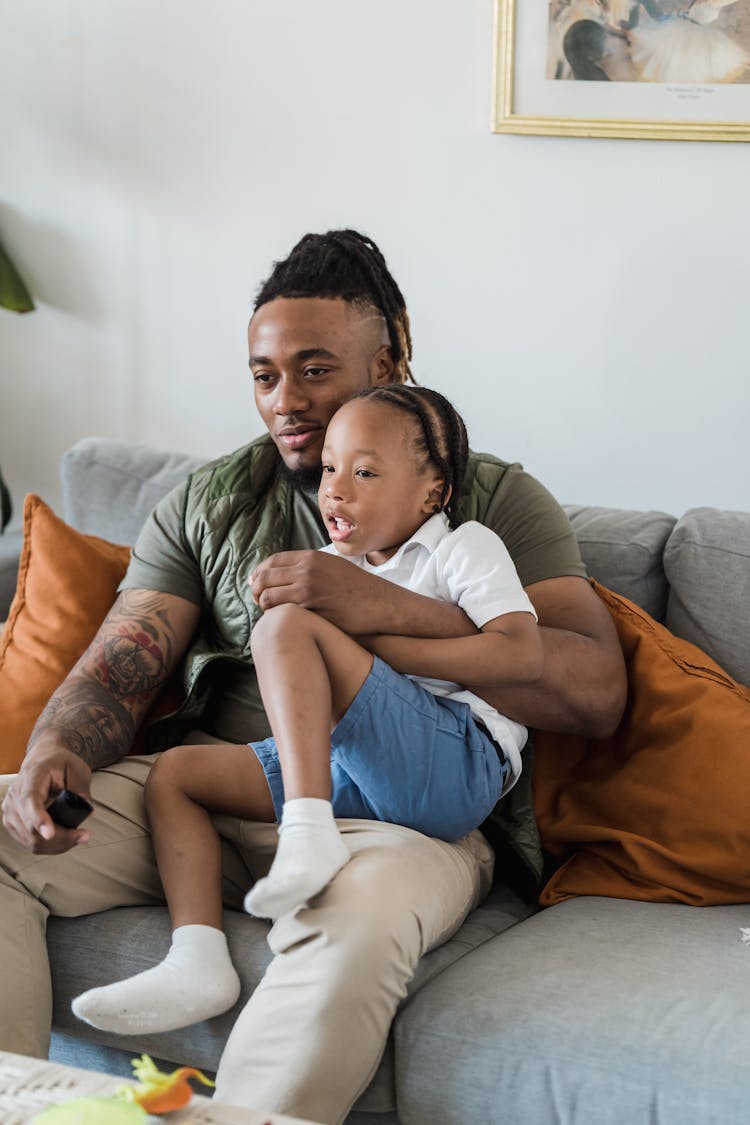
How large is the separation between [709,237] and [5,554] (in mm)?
1499

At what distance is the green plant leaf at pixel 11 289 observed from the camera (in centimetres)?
285

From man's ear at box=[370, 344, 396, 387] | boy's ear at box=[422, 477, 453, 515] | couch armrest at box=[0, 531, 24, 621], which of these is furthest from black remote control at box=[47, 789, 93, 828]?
couch armrest at box=[0, 531, 24, 621]

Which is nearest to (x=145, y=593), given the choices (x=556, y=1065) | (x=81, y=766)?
(x=81, y=766)

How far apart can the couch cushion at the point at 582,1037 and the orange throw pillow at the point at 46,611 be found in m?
0.84

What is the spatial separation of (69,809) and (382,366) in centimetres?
87

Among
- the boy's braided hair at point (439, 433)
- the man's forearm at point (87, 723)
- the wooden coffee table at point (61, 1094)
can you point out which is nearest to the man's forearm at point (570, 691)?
the boy's braided hair at point (439, 433)

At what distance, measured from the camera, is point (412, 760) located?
1.49 m

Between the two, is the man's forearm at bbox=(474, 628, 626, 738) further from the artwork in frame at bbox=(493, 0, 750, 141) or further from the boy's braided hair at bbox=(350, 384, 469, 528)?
the artwork in frame at bbox=(493, 0, 750, 141)

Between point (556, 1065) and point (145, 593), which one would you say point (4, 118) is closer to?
point (145, 593)

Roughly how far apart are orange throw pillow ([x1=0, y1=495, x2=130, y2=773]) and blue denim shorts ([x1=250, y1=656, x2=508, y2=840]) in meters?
0.60

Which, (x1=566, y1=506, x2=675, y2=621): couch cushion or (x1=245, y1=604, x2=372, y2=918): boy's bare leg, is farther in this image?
(x1=566, y1=506, x2=675, y2=621): couch cushion

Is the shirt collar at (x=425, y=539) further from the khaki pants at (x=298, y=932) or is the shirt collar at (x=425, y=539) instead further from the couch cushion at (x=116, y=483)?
the couch cushion at (x=116, y=483)

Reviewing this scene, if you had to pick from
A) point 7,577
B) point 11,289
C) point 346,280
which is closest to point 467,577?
point 346,280

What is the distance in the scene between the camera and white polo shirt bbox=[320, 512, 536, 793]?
1.54 m
